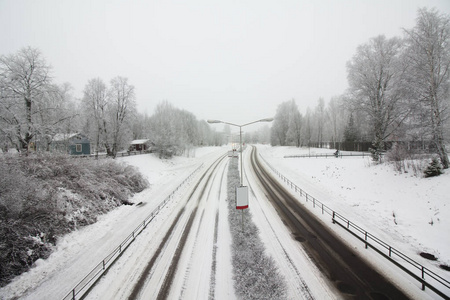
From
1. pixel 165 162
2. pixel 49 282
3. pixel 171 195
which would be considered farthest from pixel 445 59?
pixel 165 162

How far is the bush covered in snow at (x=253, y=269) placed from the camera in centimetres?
743

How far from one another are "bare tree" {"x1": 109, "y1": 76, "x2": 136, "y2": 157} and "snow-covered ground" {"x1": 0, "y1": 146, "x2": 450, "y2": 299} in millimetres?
19655

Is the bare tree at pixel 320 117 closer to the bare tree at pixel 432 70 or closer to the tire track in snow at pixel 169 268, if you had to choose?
the bare tree at pixel 432 70

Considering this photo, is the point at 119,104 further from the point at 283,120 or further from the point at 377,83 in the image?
the point at 283,120

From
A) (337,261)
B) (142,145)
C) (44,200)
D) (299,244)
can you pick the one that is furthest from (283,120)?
(44,200)

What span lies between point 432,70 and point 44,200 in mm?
32056

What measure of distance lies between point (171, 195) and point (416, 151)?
26876 mm

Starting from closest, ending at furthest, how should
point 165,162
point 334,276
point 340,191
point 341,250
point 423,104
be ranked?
point 334,276
point 341,250
point 423,104
point 340,191
point 165,162

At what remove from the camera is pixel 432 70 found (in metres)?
15.1

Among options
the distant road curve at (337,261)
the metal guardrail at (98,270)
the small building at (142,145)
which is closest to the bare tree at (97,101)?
the small building at (142,145)

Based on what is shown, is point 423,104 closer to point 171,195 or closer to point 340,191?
point 340,191

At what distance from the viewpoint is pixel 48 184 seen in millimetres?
13367

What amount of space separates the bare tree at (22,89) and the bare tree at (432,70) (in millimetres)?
37467

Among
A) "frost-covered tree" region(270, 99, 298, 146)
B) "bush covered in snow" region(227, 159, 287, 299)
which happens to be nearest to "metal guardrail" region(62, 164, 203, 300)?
"bush covered in snow" region(227, 159, 287, 299)
